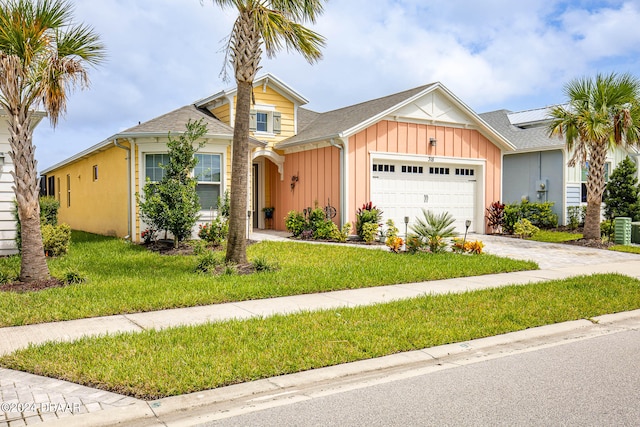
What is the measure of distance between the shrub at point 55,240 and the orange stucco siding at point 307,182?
7549 millimetres

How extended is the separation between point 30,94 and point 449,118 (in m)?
13.4

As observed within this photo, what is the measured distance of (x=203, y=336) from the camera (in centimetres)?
588

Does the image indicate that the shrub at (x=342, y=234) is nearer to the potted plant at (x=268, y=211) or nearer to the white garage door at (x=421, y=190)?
the white garage door at (x=421, y=190)

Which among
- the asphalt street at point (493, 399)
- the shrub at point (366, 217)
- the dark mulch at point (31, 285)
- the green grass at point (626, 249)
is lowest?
the asphalt street at point (493, 399)

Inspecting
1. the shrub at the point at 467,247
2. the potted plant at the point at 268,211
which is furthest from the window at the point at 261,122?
the shrub at the point at 467,247

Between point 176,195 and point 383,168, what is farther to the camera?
point 383,168

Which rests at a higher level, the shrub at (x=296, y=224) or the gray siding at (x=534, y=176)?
the gray siding at (x=534, y=176)

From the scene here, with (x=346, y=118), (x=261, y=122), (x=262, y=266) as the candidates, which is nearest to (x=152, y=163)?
(x=261, y=122)

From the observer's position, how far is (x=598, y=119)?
53.0 ft

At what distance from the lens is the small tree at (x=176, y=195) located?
1273cm

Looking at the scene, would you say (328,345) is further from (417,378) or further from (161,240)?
(161,240)

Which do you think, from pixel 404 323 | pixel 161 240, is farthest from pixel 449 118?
pixel 404 323

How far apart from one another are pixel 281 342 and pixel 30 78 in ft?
21.8

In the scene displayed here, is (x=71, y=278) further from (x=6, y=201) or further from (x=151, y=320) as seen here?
(x=6, y=201)
